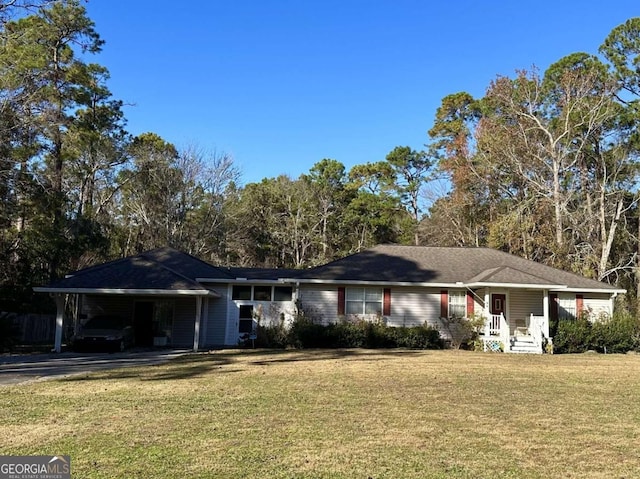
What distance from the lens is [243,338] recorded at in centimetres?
2144

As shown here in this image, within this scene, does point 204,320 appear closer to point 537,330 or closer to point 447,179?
point 537,330

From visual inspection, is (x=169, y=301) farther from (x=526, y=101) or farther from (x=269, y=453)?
(x=526, y=101)

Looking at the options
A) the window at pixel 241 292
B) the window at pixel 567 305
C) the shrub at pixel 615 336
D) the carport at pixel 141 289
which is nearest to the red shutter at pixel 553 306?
the window at pixel 567 305

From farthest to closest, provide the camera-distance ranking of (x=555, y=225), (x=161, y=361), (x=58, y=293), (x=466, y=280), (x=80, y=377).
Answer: (x=555, y=225)
(x=466, y=280)
(x=58, y=293)
(x=161, y=361)
(x=80, y=377)

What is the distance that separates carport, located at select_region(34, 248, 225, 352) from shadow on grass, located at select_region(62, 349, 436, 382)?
287 centimetres

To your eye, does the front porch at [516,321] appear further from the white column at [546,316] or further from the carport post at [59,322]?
the carport post at [59,322]

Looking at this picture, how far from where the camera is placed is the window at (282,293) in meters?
23.4

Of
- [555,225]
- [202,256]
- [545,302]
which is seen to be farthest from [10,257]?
[555,225]

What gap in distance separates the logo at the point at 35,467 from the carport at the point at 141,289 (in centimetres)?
1389

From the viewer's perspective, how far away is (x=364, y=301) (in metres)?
22.9

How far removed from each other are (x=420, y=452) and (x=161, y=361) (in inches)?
448

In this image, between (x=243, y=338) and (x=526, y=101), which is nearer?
(x=243, y=338)

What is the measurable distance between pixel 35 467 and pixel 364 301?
18.3 m

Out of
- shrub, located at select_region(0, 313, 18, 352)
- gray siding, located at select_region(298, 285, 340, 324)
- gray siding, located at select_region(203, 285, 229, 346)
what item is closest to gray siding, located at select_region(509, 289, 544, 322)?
gray siding, located at select_region(298, 285, 340, 324)
